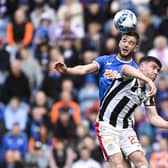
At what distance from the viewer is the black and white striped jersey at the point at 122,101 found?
13.7m

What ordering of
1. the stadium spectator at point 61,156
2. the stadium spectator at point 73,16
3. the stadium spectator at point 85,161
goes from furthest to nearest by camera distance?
the stadium spectator at point 73,16 → the stadium spectator at point 61,156 → the stadium spectator at point 85,161

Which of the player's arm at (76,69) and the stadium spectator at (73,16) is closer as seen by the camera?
the player's arm at (76,69)

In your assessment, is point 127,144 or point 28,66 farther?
point 28,66

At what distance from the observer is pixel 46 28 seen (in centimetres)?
2330

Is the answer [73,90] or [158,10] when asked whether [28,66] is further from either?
[158,10]

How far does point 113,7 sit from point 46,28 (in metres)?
1.78

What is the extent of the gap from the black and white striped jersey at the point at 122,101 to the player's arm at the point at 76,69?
394 millimetres

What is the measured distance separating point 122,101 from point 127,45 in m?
0.83

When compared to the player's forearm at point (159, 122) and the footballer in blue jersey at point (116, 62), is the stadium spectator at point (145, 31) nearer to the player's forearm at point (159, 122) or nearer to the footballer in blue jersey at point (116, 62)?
the player's forearm at point (159, 122)

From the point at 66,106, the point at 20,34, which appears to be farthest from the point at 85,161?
the point at 20,34

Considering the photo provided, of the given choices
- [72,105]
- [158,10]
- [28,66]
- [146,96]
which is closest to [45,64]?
[28,66]

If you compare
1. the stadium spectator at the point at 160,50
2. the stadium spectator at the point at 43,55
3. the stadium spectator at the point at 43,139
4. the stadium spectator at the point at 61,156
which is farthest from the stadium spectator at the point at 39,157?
the stadium spectator at the point at 160,50

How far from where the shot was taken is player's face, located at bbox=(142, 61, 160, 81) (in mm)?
13781

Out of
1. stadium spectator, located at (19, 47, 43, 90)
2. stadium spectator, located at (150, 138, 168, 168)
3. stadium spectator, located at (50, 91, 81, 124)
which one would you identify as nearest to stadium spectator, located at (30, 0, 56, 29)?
stadium spectator, located at (19, 47, 43, 90)
